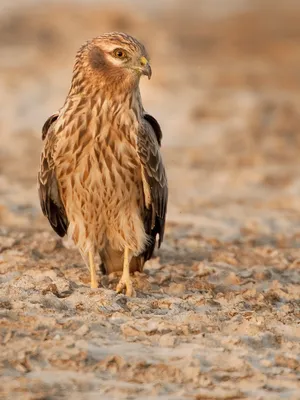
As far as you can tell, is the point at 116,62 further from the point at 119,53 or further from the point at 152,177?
the point at 152,177

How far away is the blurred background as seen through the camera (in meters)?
11.8

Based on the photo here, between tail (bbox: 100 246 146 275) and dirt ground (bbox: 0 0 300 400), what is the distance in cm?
10

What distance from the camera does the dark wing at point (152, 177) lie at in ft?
24.0

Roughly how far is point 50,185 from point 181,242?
240 cm

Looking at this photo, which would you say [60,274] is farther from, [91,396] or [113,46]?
[91,396]

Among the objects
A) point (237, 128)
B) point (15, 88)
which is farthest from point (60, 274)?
point (15, 88)

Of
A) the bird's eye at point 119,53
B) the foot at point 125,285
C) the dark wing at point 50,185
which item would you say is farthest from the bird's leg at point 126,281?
the bird's eye at point 119,53

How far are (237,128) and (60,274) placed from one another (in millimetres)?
8107

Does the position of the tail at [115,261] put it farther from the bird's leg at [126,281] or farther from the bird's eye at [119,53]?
the bird's eye at [119,53]

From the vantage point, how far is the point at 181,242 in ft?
31.8

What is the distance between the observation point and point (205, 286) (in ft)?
25.7

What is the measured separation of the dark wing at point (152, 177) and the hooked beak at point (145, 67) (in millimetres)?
391

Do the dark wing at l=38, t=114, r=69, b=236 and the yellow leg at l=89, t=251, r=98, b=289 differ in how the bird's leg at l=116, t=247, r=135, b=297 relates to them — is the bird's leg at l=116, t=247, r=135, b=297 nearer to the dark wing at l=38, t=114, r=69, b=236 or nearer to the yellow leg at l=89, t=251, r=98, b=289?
the yellow leg at l=89, t=251, r=98, b=289

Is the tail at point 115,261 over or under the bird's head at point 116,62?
under
